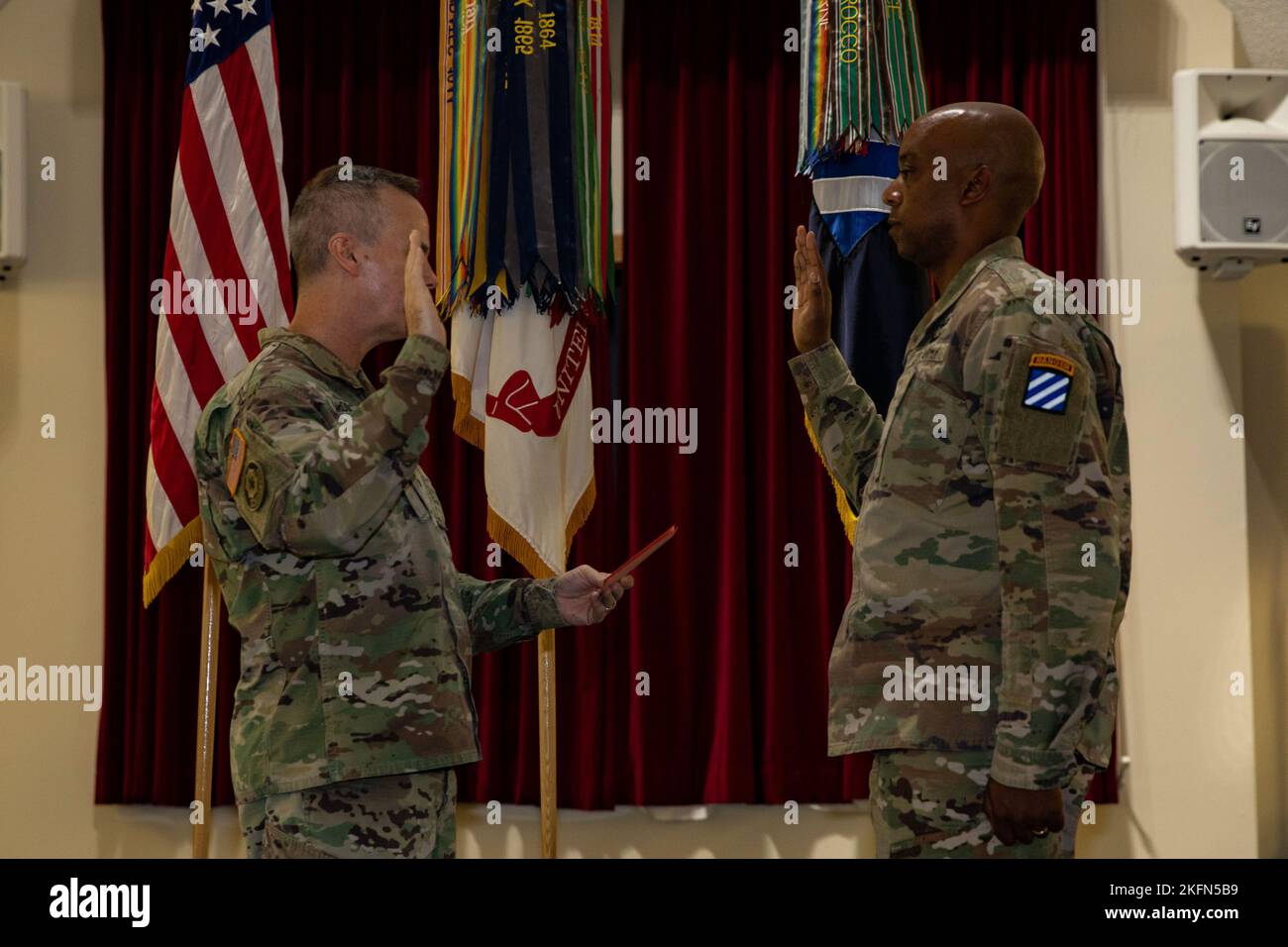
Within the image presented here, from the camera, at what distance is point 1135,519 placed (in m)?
4.39

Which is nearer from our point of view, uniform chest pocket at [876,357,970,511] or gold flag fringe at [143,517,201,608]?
uniform chest pocket at [876,357,970,511]

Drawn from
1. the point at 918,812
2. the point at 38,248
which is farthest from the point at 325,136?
the point at 918,812

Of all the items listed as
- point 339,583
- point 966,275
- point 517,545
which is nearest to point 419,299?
point 339,583

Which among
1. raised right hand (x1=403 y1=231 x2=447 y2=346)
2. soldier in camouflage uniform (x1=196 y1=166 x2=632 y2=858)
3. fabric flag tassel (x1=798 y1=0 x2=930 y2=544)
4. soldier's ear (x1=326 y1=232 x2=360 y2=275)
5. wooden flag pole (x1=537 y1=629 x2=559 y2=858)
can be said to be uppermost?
fabric flag tassel (x1=798 y1=0 x2=930 y2=544)

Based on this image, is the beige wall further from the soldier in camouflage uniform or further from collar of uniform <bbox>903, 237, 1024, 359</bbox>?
collar of uniform <bbox>903, 237, 1024, 359</bbox>

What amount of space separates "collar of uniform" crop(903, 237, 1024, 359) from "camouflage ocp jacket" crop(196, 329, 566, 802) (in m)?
0.72

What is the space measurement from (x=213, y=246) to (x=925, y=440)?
2291 millimetres

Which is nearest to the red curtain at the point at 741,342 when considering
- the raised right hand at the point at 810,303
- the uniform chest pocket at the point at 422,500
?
the raised right hand at the point at 810,303

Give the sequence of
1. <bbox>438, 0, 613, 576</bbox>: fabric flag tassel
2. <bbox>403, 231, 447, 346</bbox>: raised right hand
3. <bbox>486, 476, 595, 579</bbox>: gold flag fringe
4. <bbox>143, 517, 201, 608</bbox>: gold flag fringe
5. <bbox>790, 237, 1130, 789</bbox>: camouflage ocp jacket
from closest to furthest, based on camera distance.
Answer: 1. <bbox>790, 237, 1130, 789</bbox>: camouflage ocp jacket
2. <bbox>403, 231, 447, 346</bbox>: raised right hand
3. <bbox>438, 0, 613, 576</bbox>: fabric flag tassel
4. <bbox>486, 476, 595, 579</bbox>: gold flag fringe
5. <bbox>143, 517, 201, 608</bbox>: gold flag fringe

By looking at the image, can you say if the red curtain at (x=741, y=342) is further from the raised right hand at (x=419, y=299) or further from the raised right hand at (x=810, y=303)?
the raised right hand at (x=419, y=299)

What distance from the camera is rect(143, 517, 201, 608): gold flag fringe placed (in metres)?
3.62

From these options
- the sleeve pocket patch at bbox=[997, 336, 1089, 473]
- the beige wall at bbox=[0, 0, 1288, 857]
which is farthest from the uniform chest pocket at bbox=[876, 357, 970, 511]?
the beige wall at bbox=[0, 0, 1288, 857]

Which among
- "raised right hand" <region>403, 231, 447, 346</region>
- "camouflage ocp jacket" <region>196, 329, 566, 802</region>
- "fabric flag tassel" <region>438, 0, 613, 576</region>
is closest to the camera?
"camouflage ocp jacket" <region>196, 329, 566, 802</region>

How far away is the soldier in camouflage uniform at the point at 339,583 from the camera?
74.9 inches
